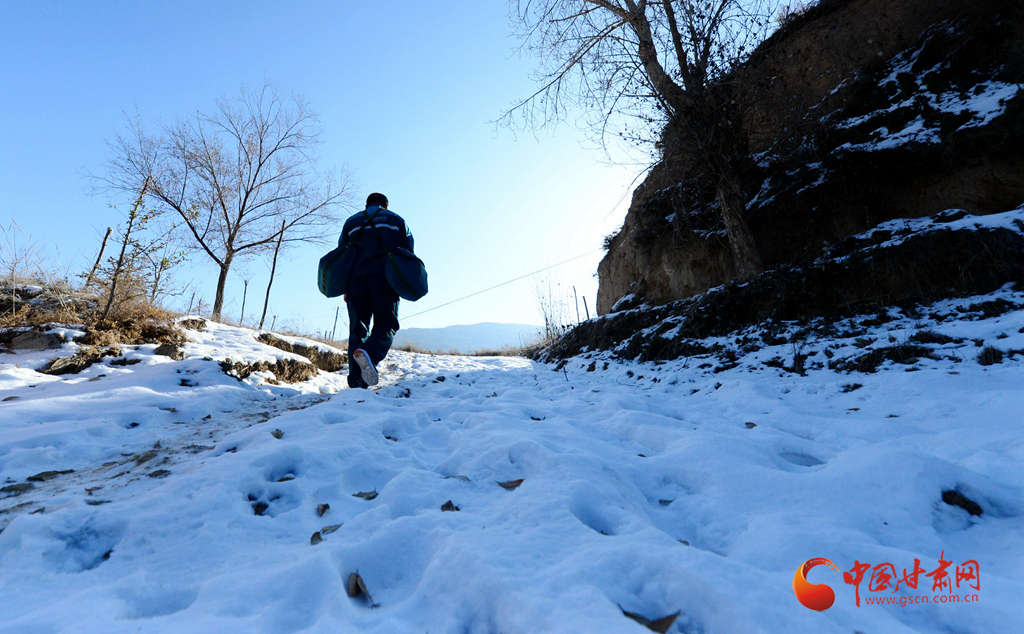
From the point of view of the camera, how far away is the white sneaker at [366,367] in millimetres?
4120

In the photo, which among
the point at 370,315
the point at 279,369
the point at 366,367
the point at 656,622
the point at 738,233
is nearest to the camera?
the point at 656,622

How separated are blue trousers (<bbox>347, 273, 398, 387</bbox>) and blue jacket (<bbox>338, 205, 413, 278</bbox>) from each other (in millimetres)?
114

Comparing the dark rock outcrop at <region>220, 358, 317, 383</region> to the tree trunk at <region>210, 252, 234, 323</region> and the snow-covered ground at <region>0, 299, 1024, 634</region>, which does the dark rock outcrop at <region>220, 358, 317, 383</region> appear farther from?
the tree trunk at <region>210, 252, 234, 323</region>

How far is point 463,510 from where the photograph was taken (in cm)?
153

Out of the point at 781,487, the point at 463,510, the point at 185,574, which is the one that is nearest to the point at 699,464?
the point at 781,487

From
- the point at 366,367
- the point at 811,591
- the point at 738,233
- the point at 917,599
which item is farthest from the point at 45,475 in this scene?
the point at 738,233

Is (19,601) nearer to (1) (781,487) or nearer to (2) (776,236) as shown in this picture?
(1) (781,487)

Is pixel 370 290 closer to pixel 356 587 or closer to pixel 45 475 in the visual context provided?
pixel 45 475

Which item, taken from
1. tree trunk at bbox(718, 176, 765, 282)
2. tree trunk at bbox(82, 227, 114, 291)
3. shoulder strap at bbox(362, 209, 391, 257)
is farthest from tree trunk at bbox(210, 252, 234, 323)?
tree trunk at bbox(718, 176, 765, 282)

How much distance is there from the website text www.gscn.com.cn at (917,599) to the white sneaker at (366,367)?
382 centimetres

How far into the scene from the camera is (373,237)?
4.25 m

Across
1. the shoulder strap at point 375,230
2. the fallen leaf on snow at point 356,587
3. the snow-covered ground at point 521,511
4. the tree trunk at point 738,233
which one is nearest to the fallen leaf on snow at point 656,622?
the snow-covered ground at point 521,511

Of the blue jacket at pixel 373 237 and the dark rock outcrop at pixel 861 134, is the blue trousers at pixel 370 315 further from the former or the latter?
the dark rock outcrop at pixel 861 134

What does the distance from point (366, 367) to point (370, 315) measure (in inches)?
24.2
